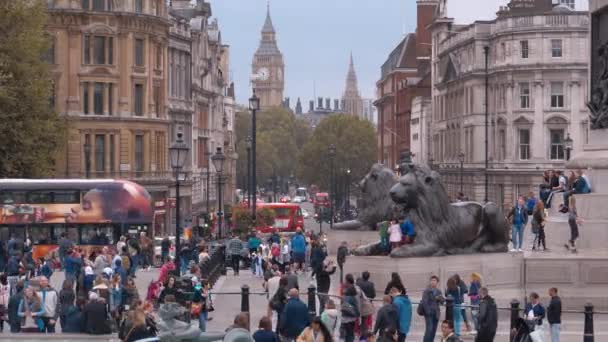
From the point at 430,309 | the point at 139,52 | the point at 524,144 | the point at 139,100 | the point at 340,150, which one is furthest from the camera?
the point at 340,150

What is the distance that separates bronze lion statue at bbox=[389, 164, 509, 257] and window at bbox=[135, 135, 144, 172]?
166ft

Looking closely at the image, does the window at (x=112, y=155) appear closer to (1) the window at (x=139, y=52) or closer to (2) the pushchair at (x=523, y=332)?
(1) the window at (x=139, y=52)

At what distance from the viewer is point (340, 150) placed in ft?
604

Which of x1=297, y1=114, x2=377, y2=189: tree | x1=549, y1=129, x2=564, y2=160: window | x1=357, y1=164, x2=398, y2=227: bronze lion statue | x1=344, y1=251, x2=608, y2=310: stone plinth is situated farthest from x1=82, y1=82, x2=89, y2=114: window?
x1=297, y1=114, x2=377, y2=189: tree

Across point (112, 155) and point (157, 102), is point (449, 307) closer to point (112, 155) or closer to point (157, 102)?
point (112, 155)

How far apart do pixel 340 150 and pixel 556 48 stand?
93.7 metres

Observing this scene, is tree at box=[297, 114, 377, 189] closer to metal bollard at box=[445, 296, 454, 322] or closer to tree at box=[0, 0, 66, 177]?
tree at box=[0, 0, 66, 177]

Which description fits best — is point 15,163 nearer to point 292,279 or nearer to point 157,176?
point 157,176

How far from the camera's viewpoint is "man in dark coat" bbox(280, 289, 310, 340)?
24203mm

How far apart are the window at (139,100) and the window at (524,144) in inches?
953

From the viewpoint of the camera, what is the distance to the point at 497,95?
96688 mm

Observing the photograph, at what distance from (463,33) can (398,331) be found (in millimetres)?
80791

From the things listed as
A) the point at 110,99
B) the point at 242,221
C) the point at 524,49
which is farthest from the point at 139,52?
the point at 524,49

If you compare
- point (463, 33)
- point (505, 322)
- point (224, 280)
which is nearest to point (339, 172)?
point (463, 33)
